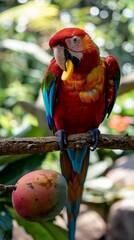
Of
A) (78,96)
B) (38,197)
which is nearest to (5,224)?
(78,96)

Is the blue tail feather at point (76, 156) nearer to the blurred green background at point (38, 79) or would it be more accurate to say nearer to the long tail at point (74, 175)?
the long tail at point (74, 175)

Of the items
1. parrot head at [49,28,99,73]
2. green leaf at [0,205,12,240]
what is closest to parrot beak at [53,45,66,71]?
parrot head at [49,28,99,73]

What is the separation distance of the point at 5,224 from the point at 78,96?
1.28ft

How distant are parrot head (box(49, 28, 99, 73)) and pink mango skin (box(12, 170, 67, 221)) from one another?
443mm

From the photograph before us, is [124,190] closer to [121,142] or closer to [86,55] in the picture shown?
[86,55]

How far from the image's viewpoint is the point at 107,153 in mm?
2869

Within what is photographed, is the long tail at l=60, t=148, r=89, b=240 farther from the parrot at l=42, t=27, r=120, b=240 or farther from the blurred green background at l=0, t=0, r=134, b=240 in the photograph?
the blurred green background at l=0, t=0, r=134, b=240

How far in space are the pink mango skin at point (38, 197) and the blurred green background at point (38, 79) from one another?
18.7 inches

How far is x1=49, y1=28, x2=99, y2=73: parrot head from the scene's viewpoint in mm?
952

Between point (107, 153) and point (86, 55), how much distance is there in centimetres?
188

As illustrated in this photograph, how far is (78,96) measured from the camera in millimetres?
1070

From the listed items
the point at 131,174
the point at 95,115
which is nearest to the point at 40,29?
the point at 131,174

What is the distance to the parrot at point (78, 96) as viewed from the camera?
1041mm

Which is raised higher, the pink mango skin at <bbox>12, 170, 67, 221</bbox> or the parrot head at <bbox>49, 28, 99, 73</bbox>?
the parrot head at <bbox>49, 28, 99, 73</bbox>
